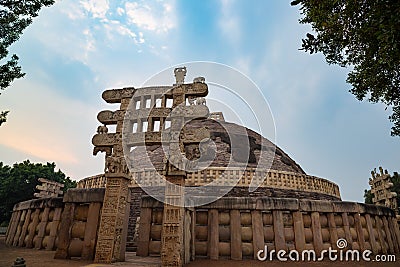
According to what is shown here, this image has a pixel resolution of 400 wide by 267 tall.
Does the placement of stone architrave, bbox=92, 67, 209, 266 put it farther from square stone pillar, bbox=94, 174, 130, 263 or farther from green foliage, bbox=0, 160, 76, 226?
green foliage, bbox=0, 160, 76, 226

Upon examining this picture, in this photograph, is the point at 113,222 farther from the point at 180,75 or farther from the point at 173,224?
the point at 180,75

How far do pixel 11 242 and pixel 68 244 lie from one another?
5.08 meters

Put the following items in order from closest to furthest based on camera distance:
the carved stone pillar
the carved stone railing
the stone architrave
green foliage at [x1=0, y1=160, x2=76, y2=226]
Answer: the carved stone pillar
the stone architrave
the carved stone railing
green foliage at [x1=0, y1=160, x2=76, y2=226]

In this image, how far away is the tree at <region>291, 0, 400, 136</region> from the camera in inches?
171

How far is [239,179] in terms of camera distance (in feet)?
44.0

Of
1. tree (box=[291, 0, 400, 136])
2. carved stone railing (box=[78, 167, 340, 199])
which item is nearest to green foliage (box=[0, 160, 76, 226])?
carved stone railing (box=[78, 167, 340, 199])

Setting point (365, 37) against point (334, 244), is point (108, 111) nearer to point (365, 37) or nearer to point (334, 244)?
point (365, 37)

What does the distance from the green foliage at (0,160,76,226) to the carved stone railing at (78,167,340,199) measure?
9.82m

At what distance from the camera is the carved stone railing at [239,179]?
42.6 feet

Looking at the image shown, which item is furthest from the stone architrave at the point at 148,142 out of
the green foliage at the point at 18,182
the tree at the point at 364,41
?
the green foliage at the point at 18,182

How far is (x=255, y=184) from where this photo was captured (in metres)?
13.7

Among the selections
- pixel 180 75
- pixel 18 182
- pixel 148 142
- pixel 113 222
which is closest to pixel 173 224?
pixel 113 222

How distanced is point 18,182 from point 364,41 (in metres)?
26.1

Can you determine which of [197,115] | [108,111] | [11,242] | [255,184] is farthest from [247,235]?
[11,242]
